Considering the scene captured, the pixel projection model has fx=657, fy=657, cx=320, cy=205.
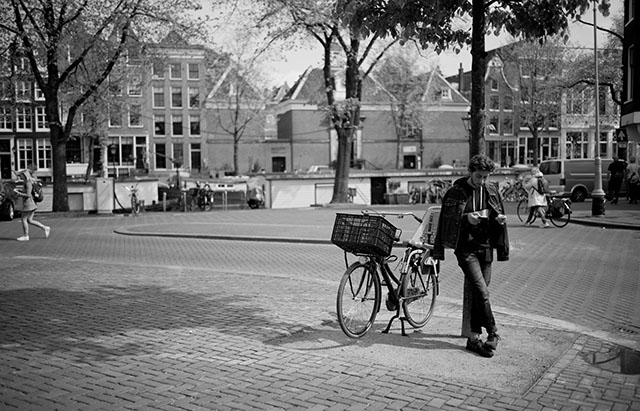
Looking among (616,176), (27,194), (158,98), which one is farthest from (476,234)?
(158,98)

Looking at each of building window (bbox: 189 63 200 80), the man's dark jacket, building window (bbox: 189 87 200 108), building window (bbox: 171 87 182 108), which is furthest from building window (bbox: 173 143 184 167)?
the man's dark jacket

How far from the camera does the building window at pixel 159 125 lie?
2534 inches

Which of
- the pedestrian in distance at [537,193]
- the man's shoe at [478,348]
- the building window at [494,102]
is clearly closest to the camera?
the man's shoe at [478,348]

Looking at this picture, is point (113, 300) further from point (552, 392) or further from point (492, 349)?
point (552, 392)

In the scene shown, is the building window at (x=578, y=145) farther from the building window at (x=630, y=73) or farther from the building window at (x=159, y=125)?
the building window at (x=159, y=125)

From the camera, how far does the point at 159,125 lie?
64.6 meters

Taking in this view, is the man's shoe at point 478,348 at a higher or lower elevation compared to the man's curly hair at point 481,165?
lower

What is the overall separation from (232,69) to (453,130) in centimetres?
2853

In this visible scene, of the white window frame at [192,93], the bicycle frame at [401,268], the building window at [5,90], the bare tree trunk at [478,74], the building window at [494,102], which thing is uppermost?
the white window frame at [192,93]

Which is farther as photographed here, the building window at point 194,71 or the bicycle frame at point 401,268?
the building window at point 194,71

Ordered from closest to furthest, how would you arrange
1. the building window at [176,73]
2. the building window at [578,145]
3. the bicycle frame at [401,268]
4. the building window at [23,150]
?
the bicycle frame at [401,268] → the building window at [23,150] → the building window at [176,73] → the building window at [578,145]

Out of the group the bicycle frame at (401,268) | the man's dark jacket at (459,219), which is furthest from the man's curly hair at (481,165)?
the bicycle frame at (401,268)

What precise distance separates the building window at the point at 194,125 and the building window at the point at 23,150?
1464cm

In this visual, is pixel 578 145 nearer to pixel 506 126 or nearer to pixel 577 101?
pixel 506 126
